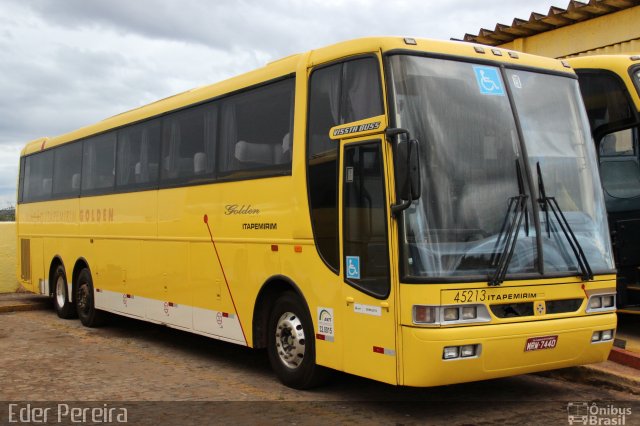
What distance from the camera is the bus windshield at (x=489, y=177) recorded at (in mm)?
6340

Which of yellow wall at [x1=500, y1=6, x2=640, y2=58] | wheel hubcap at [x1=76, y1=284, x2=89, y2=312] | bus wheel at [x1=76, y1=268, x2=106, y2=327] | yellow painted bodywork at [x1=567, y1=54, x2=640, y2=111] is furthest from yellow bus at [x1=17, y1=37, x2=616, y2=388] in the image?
yellow wall at [x1=500, y1=6, x2=640, y2=58]

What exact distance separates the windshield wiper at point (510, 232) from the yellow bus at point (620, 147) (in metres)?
3.59

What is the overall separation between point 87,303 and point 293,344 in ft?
22.0

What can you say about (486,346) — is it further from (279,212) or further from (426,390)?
(279,212)

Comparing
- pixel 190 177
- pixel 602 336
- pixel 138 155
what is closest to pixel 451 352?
pixel 602 336

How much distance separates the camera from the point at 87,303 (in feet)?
43.8

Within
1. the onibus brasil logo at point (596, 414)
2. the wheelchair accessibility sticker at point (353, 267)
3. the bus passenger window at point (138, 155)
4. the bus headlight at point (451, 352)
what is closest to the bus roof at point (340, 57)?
the bus passenger window at point (138, 155)

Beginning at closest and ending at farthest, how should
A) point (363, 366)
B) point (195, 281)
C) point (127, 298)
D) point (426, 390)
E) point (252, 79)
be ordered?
point (363, 366), point (426, 390), point (252, 79), point (195, 281), point (127, 298)

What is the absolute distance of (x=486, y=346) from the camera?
247 inches

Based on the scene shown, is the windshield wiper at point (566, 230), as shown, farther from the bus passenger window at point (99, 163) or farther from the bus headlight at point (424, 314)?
the bus passenger window at point (99, 163)

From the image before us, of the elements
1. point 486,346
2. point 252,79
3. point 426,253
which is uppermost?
point 252,79

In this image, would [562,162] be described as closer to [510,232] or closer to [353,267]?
[510,232]

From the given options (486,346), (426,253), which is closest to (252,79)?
(426,253)

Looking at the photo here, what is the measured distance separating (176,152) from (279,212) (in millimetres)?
2960
